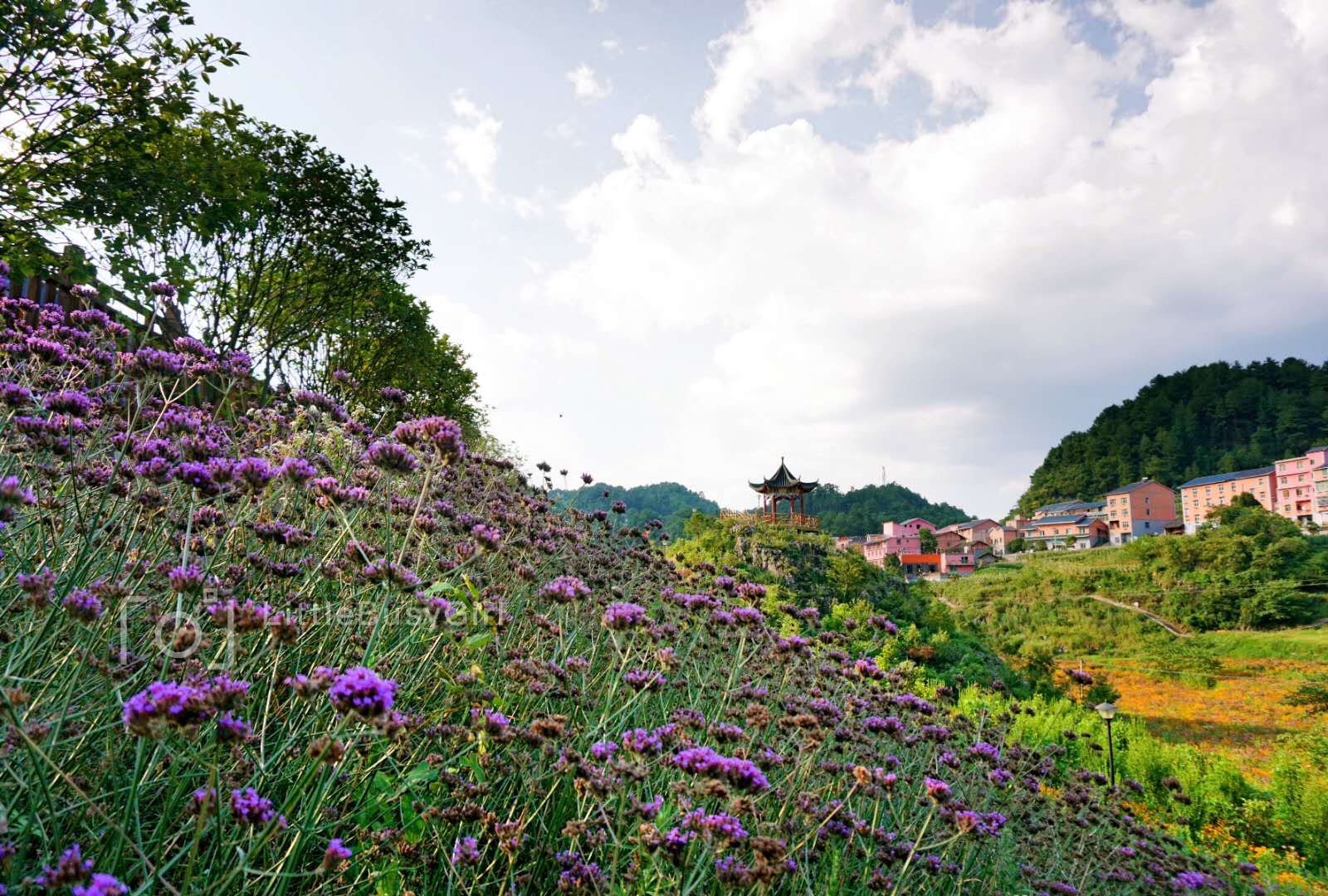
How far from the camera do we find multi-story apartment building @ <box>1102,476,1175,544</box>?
84.9 m

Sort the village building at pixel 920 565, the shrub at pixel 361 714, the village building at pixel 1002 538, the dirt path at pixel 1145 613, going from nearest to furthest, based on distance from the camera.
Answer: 1. the shrub at pixel 361 714
2. the dirt path at pixel 1145 613
3. the village building at pixel 920 565
4. the village building at pixel 1002 538

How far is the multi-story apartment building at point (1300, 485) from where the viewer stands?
238 feet

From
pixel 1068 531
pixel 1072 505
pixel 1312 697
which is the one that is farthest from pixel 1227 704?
pixel 1072 505

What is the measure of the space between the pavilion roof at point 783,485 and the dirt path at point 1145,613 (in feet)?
103

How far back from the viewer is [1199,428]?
9969 centimetres

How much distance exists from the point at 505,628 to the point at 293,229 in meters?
13.7

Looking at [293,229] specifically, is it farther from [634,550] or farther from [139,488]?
[139,488]

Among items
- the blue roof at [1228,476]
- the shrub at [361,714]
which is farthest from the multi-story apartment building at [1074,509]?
the shrub at [361,714]

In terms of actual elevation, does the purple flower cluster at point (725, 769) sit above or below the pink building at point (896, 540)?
below

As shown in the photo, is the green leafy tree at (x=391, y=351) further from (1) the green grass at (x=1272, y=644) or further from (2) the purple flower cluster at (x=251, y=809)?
(1) the green grass at (x=1272, y=644)

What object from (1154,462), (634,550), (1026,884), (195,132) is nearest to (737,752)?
(1026,884)

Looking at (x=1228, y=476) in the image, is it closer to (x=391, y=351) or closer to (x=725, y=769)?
(x=391, y=351)

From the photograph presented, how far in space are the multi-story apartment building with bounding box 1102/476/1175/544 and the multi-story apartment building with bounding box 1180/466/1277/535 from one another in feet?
6.75

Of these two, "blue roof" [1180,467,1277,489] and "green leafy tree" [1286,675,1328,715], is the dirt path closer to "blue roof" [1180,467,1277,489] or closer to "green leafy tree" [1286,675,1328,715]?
"green leafy tree" [1286,675,1328,715]
